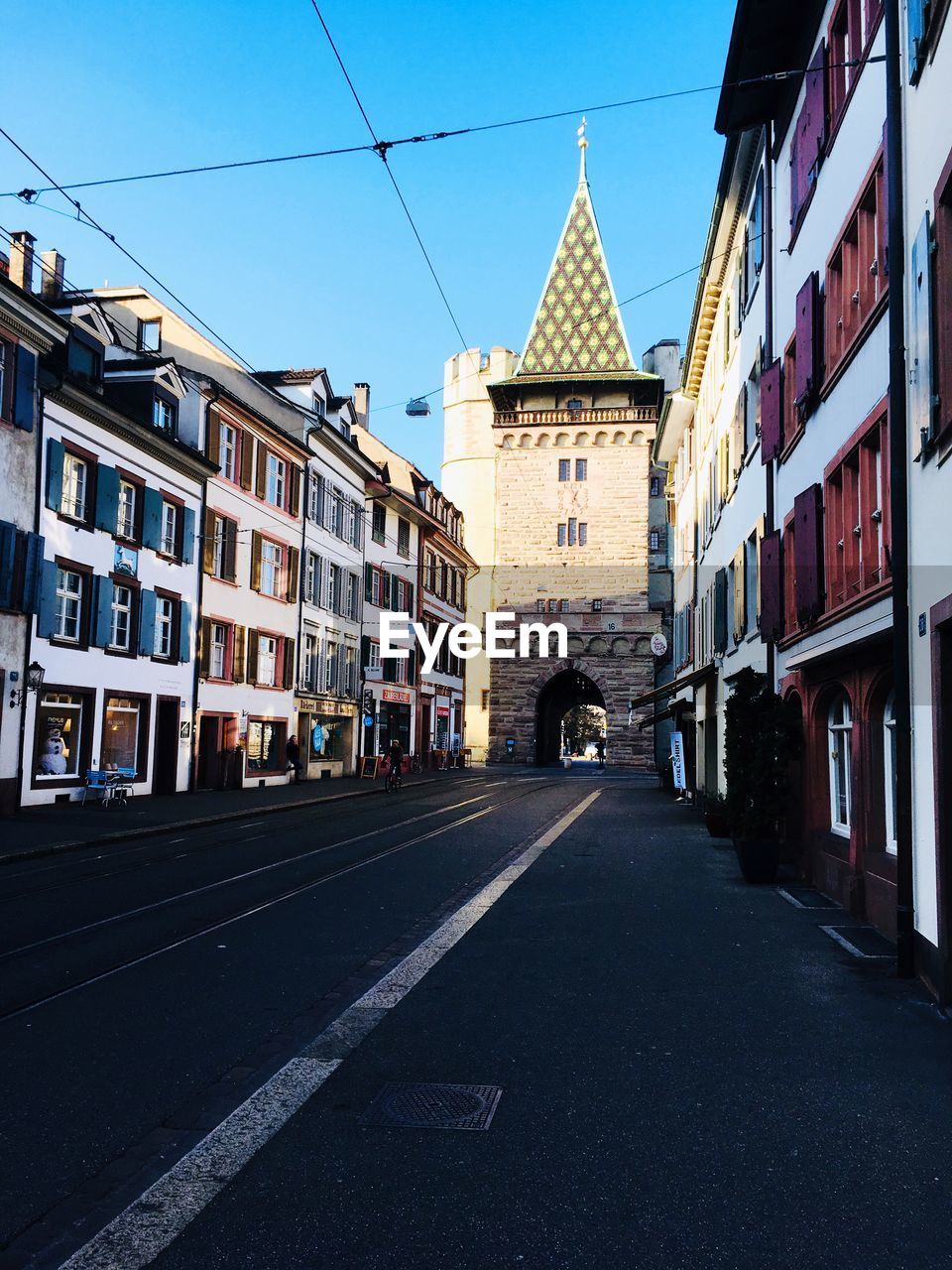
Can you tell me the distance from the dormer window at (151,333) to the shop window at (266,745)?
11046 mm

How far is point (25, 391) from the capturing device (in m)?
22.1

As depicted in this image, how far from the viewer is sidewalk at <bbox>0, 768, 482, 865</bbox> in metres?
17.0

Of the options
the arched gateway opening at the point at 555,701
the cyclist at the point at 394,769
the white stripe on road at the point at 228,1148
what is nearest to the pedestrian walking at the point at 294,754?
the cyclist at the point at 394,769

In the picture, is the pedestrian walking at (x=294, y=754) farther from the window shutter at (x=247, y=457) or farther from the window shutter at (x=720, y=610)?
the window shutter at (x=720, y=610)

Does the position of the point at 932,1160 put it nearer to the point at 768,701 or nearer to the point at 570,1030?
the point at 570,1030

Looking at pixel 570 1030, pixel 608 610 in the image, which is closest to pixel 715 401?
pixel 570 1030

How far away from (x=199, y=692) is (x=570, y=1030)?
24.8m

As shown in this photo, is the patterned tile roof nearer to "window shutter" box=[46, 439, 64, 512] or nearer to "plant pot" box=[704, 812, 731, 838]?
"window shutter" box=[46, 439, 64, 512]

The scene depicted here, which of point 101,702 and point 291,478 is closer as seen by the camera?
point 101,702

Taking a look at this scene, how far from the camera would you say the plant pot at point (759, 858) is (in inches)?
539

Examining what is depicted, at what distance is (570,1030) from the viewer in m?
6.67

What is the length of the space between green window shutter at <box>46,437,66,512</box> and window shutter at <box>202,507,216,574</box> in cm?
697

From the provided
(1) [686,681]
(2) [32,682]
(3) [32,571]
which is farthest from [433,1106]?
(1) [686,681]

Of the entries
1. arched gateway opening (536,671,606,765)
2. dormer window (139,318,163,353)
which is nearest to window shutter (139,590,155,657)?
dormer window (139,318,163,353)
